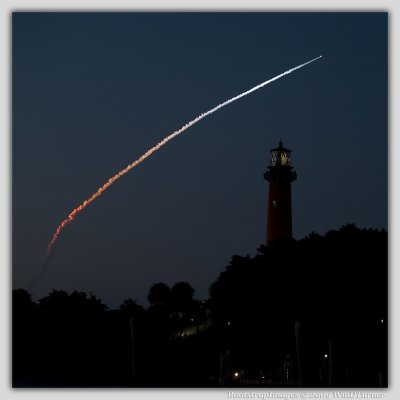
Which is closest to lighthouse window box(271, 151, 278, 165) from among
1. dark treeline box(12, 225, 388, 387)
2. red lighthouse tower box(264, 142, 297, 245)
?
red lighthouse tower box(264, 142, 297, 245)

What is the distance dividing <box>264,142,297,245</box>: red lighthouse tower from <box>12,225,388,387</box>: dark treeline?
51.4 ft

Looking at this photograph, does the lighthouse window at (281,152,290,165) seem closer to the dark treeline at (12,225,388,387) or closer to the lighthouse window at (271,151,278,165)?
the lighthouse window at (271,151,278,165)

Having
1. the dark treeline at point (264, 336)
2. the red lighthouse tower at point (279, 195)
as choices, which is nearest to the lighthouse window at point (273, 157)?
the red lighthouse tower at point (279, 195)

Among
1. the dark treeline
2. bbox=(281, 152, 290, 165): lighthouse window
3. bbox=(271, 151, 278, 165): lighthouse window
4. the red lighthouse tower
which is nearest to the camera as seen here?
the dark treeline

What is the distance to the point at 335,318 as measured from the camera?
204 feet

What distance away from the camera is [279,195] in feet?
313

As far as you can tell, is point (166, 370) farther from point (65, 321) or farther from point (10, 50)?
point (10, 50)

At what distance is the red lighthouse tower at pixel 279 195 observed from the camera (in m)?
93.5

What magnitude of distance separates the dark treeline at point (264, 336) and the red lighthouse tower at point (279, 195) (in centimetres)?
1565

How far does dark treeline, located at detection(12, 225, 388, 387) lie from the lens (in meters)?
61.5

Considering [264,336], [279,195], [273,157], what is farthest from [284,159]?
[264,336]

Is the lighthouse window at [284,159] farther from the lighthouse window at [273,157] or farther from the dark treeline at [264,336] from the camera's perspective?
the dark treeline at [264,336]

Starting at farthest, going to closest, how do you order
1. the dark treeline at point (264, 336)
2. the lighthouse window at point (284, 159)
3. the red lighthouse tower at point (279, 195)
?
the lighthouse window at point (284, 159)
the red lighthouse tower at point (279, 195)
the dark treeline at point (264, 336)

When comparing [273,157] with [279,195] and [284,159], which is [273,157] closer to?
[284,159]
